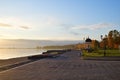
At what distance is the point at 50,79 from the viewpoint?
18.5m

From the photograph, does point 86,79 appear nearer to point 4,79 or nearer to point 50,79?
point 50,79

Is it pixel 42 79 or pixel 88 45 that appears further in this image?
pixel 88 45

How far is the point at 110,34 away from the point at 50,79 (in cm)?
13282

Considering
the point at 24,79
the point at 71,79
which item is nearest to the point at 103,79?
the point at 71,79

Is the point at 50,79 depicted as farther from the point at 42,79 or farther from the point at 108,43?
the point at 108,43

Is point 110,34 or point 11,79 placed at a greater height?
point 110,34

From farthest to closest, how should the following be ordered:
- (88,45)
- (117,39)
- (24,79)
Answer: (117,39), (88,45), (24,79)

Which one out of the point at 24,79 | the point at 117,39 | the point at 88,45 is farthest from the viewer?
the point at 117,39

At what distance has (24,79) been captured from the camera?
18.3m

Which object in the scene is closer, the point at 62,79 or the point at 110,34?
the point at 62,79

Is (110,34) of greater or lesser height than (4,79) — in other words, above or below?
above

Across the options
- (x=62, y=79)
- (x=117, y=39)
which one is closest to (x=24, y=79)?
(x=62, y=79)

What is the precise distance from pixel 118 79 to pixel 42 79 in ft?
16.1

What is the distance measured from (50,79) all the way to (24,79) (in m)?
1.67
